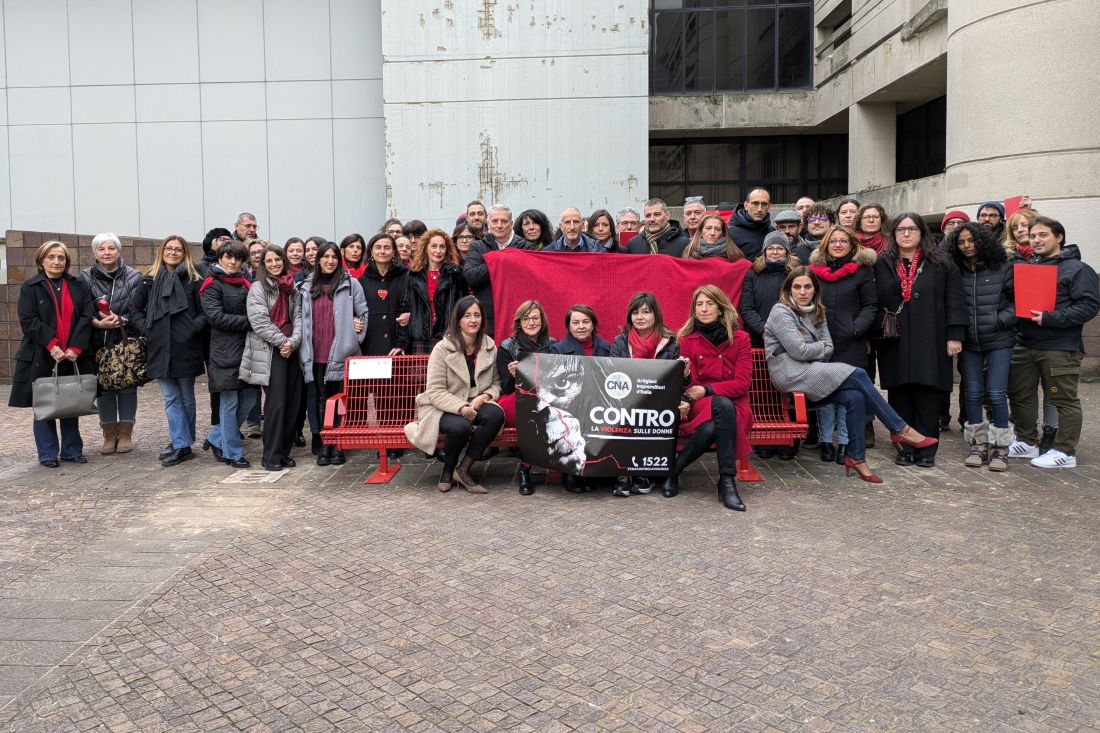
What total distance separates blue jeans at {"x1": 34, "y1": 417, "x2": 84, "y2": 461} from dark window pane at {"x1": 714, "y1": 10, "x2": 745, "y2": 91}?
2155 cm

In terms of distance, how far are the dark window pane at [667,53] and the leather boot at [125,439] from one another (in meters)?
20.2

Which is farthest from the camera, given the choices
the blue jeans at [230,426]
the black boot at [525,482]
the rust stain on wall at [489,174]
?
the rust stain on wall at [489,174]

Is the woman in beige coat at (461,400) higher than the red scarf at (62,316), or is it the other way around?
the red scarf at (62,316)

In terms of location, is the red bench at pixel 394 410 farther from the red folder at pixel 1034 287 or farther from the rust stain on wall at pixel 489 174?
the rust stain on wall at pixel 489 174

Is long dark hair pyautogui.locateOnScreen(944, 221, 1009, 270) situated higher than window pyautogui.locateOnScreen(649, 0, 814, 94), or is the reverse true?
window pyautogui.locateOnScreen(649, 0, 814, 94)

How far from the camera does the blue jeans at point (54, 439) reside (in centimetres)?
803

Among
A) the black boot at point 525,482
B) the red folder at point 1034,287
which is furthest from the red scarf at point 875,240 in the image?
the black boot at point 525,482

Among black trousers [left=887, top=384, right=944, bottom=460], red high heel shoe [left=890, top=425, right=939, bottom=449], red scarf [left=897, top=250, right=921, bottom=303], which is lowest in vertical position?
red high heel shoe [left=890, top=425, right=939, bottom=449]

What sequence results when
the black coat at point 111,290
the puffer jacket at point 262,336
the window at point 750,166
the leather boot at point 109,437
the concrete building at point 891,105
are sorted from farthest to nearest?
the window at point 750,166
the concrete building at point 891,105
the leather boot at point 109,437
the black coat at point 111,290
the puffer jacket at point 262,336

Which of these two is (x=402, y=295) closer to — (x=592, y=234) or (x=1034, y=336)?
(x=592, y=234)

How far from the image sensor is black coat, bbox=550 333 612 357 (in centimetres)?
698

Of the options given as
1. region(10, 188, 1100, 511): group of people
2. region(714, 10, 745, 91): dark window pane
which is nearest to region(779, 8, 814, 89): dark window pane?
region(714, 10, 745, 91): dark window pane

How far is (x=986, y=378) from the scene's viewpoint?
25.3 feet

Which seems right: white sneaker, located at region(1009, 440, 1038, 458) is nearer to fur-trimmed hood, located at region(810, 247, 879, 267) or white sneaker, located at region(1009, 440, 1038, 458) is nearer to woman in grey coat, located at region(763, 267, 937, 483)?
woman in grey coat, located at region(763, 267, 937, 483)
